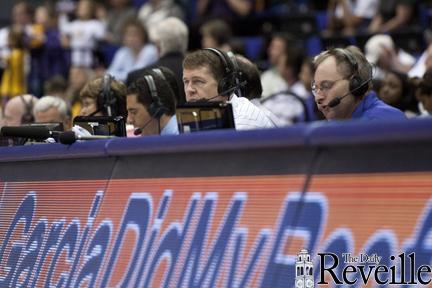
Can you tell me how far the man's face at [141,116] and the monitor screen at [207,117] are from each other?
1.82 metres

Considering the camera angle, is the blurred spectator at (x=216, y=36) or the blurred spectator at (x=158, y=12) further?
the blurred spectator at (x=158, y=12)

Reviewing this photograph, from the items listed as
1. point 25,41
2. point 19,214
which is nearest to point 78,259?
point 19,214

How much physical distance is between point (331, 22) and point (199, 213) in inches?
338

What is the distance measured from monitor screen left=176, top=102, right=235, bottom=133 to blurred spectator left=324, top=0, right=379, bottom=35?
7.62 meters

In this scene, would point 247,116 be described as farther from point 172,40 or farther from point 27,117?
point 27,117

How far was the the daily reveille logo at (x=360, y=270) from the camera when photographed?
323 centimetres

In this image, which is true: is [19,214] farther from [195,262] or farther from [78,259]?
[195,262]

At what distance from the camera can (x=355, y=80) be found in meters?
5.70

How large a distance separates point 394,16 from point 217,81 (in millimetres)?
6438

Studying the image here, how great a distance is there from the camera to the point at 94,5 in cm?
1511

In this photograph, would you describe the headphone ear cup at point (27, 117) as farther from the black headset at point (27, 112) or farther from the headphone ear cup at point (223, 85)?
the headphone ear cup at point (223, 85)

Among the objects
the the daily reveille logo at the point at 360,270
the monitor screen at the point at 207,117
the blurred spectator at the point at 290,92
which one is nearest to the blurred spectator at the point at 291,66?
the blurred spectator at the point at 290,92

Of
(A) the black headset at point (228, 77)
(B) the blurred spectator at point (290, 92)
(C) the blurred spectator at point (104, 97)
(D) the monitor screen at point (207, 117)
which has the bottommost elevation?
Result: (B) the blurred spectator at point (290, 92)

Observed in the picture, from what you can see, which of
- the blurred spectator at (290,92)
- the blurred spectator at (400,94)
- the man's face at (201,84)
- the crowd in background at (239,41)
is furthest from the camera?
the crowd in background at (239,41)
